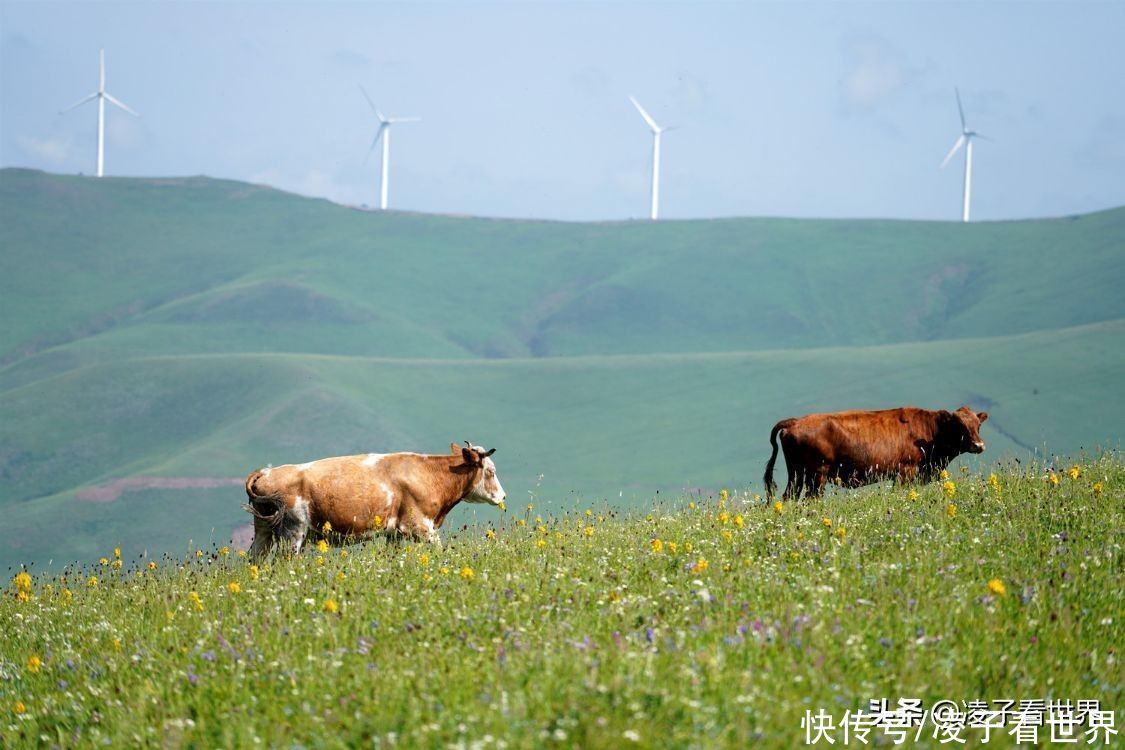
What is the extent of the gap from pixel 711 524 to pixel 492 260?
17414cm

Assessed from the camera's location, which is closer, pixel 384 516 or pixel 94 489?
pixel 384 516

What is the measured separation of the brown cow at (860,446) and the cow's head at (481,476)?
3200 mm

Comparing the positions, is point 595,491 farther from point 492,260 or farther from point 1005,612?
point 492,260

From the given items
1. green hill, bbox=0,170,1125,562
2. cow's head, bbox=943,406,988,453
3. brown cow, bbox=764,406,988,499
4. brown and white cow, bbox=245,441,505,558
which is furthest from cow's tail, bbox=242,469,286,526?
green hill, bbox=0,170,1125,562

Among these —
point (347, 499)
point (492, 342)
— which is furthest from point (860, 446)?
point (492, 342)

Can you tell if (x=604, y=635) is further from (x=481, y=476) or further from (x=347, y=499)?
(x=481, y=476)

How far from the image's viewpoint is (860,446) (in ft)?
52.6

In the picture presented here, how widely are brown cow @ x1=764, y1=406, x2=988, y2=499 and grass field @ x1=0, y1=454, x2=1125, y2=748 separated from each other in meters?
3.50

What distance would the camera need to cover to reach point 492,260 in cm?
18512

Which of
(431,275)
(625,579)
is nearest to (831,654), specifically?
(625,579)

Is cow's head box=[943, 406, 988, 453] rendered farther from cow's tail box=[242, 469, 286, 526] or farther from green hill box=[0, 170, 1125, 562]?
green hill box=[0, 170, 1125, 562]

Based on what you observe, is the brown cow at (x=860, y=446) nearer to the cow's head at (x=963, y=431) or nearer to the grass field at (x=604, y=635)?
the cow's head at (x=963, y=431)

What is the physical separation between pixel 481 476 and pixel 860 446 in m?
4.42

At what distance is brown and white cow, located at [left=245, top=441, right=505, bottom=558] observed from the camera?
48.4ft
